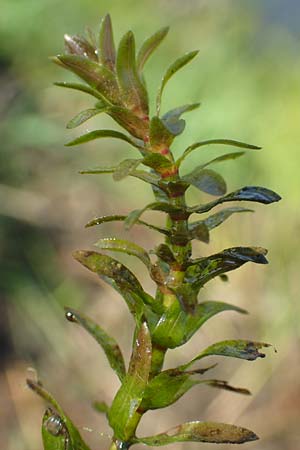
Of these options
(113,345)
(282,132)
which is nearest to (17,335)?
(282,132)

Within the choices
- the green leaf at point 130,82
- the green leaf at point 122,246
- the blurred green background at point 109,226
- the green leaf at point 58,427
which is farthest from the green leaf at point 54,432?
the blurred green background at point 109,226

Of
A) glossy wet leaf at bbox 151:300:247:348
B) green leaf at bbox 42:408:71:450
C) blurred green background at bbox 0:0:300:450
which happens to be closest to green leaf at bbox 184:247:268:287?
glossy wet leaf at bbox 151:300:247:348

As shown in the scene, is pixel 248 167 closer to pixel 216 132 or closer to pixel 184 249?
pixel 216 132

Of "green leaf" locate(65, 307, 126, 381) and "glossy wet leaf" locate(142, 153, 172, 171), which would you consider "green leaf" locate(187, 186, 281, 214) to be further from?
"green leaf" locate(65, 307, 126, 381)

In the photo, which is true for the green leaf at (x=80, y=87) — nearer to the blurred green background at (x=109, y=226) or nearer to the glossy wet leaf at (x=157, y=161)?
the glossy wet leaf at (x=157, y=161)

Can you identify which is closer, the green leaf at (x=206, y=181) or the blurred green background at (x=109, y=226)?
the green leaf at (x=206, y=181)
